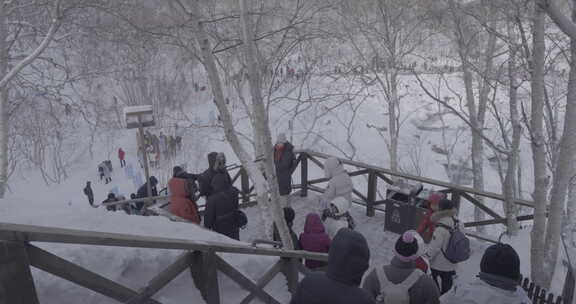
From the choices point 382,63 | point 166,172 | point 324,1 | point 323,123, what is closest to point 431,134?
point 323,123

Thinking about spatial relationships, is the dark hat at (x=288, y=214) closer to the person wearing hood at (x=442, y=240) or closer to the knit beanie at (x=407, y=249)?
the person wearing hood at (x=442, y=240)

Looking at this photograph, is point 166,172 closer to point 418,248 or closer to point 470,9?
point 470,9

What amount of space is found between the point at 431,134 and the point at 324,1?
2235 centimetres

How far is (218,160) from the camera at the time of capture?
241 inches

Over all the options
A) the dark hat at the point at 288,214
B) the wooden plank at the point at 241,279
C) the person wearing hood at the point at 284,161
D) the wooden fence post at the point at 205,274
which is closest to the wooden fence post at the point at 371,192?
the person wearing hood at the point at 284,161

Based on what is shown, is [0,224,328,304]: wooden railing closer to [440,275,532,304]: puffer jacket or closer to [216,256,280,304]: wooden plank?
[216,256,280,304]: wooden plank

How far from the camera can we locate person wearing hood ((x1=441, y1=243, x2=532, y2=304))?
287cm

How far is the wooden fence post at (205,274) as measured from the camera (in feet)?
9.32

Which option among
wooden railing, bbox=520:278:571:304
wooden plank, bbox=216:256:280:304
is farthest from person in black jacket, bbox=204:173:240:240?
wooden railing, bbox=520:278:571:304

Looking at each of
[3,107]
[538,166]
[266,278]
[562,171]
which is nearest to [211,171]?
[266,278]

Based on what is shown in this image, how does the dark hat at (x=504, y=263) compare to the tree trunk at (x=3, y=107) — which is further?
the tree trunk at (x=3, y=107)

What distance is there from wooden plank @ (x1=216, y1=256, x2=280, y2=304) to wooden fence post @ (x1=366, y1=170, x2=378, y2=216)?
4.73 meters

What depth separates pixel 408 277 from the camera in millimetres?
2973

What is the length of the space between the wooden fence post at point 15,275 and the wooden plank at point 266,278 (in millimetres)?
1774
